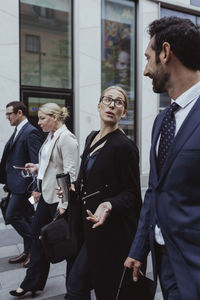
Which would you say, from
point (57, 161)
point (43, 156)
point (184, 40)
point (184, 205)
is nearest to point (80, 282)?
point (184, 205)

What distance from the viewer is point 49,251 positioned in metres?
2.60

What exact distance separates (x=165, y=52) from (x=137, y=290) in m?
1.37

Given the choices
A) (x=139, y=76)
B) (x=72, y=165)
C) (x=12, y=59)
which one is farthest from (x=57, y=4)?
(x=72, y=165)

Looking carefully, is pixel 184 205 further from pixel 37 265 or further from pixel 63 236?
pixel 37 265

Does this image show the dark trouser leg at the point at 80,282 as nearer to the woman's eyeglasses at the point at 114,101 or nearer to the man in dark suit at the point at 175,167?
the man in dark suit at the point at 175,167

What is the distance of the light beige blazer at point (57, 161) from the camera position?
3.48 m

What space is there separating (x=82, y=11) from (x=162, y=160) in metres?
8.93

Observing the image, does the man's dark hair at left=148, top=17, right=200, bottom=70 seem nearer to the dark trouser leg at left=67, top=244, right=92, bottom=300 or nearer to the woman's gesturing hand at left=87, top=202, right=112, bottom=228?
the woman's gesturing hand at left=87, top=202, right=112, bottom=228

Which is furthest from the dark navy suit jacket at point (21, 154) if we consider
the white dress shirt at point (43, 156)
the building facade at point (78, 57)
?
the building facade at point (78, 57)

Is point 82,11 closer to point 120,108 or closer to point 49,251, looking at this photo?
point 120,108

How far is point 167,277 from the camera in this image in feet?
5.83

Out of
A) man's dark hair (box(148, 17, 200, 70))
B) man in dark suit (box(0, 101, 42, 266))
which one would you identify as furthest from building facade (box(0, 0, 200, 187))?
man's dark hair (box(148, 17, 200, 70))

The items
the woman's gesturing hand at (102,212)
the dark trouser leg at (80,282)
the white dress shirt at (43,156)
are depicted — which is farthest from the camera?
Answer: the white dress shirt at (43,156)

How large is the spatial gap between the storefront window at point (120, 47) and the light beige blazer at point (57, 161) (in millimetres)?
7128
